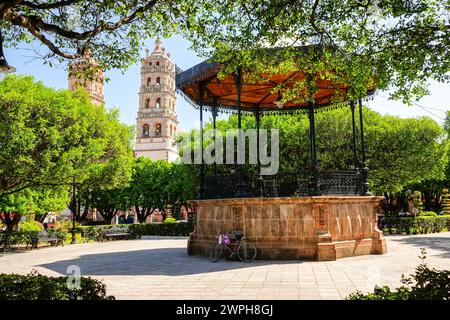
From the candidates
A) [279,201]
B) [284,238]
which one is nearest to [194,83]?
[279,201]

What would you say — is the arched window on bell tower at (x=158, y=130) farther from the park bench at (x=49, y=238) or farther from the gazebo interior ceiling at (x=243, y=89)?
the gazebo interior ceiling at (x=243, y=89)

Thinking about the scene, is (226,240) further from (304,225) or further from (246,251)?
(304,225)

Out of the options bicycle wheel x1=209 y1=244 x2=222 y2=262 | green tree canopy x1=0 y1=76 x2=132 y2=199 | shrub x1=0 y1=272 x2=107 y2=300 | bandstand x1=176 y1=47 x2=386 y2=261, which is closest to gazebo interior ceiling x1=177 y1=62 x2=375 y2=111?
bandstand x1=176 y1=47 x2=386 y2=261

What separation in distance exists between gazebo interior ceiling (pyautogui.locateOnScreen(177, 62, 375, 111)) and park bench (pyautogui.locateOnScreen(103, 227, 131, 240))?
46.6 feet

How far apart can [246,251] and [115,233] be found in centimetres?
1776

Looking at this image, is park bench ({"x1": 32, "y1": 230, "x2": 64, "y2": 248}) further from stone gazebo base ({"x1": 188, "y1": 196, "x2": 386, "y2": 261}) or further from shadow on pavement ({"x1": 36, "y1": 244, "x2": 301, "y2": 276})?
stone gazebo base ({"x1": 188, "y1": 196, "x2": 386, "y2": 261})

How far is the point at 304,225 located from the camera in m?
12.4

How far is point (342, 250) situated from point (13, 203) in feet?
62.2

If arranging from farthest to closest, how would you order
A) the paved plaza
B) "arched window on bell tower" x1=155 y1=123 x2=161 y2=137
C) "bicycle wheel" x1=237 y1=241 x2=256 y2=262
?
"arched window on bell tower" x1=155 y1=123 x2=161 y2=137
"bicycle wheel" x1=237 y1=241 x2=256 y2=262
the paved plaza

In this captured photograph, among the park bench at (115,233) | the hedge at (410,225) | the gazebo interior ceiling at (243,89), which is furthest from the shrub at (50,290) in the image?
the hedge at (410,225)

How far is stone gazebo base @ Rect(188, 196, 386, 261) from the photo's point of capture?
40.4 feet

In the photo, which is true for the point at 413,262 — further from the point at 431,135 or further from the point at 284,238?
the point at 431,135

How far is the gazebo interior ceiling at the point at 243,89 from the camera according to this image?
48.5 feet

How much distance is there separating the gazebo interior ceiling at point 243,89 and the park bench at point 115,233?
14191mm
